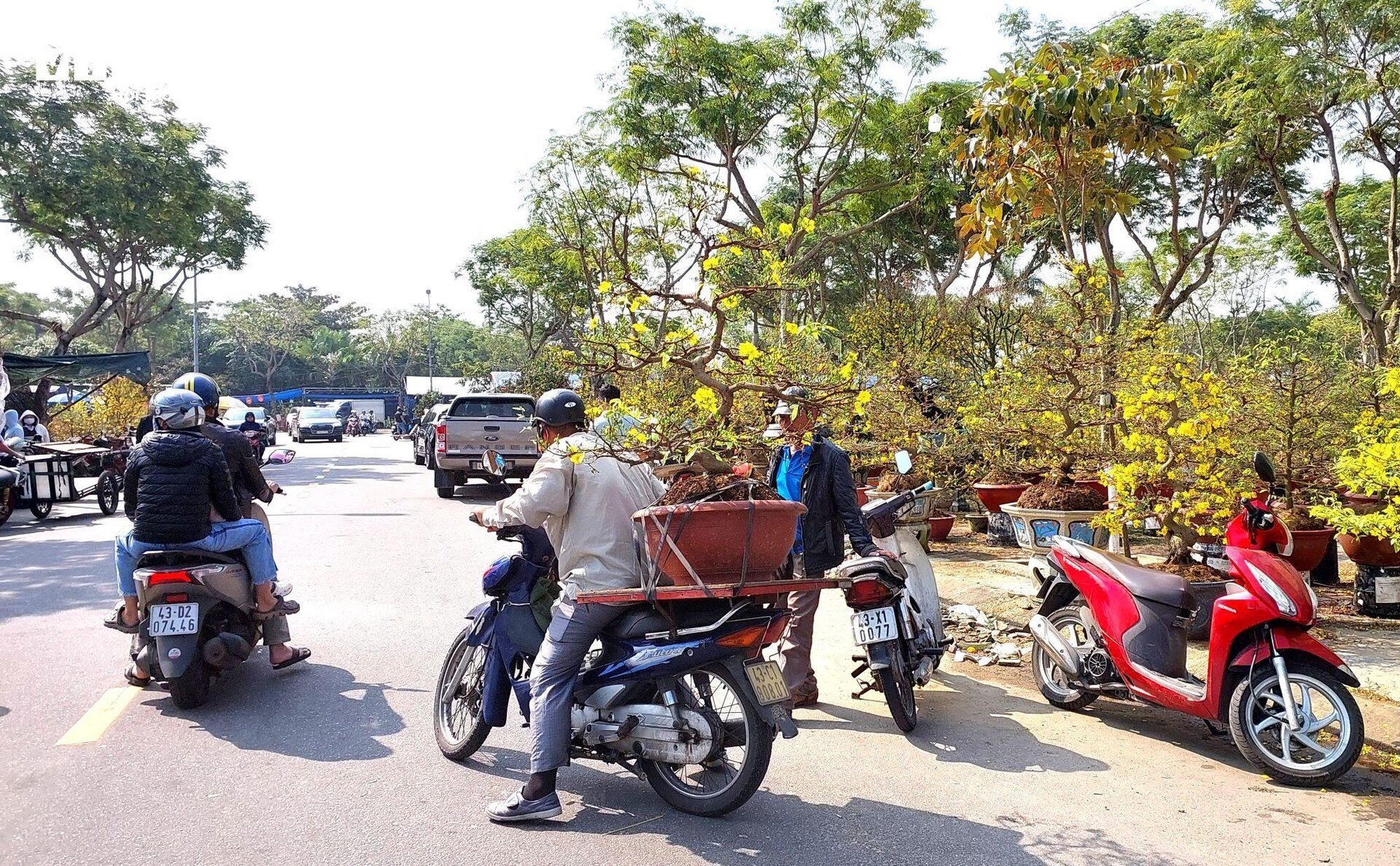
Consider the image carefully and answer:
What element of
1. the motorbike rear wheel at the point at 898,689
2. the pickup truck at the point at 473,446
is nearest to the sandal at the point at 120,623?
the motorbike rear wheel at the point at 898,689

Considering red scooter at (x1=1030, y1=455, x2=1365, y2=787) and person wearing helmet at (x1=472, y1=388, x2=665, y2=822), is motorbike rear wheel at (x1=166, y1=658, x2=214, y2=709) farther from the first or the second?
red scooter at (x1=1030, y1=455, x2=1365, y2=787)

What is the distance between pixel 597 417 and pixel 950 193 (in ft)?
52.4

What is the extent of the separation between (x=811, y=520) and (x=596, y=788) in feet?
6.61

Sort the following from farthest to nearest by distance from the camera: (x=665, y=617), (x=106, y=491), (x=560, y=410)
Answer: (x=106, y=491) < (x=560, y=410) < (x=665, y=617)

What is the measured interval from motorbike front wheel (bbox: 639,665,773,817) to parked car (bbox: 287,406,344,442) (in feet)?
148

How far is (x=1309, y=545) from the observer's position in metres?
7.75

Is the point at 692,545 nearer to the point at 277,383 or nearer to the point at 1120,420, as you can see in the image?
the point at 1120,420

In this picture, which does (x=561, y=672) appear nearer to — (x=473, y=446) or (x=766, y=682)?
(x=766, y=682)

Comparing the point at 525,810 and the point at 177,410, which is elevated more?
the point at 177,410

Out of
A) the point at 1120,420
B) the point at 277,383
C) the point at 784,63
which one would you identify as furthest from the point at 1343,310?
the point at 277,383

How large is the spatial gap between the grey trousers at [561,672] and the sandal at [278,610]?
2449 mm

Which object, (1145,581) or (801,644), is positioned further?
(801,644)

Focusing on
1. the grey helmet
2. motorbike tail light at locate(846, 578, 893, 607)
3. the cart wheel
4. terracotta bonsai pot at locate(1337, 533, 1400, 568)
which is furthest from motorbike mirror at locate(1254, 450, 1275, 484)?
the cart wheel

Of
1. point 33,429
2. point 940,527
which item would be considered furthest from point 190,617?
point 33,429
